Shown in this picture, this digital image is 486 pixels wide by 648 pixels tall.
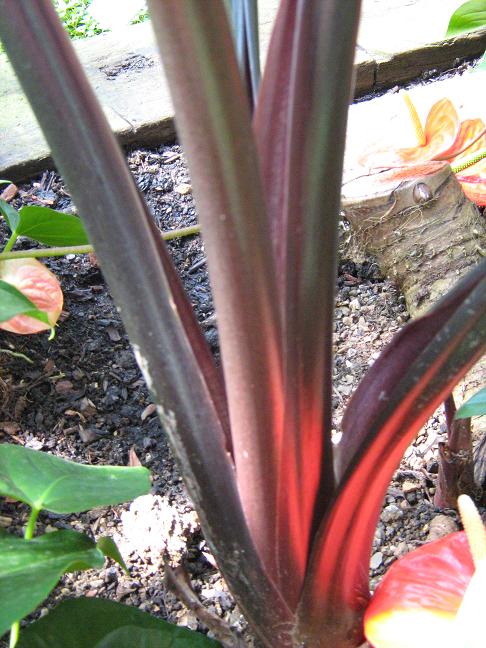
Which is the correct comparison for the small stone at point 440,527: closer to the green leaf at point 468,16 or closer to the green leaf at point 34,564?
the green leaf at point 34,564

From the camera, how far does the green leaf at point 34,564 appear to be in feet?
1.24

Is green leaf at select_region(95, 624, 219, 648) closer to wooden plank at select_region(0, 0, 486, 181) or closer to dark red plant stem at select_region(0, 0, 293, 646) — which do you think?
dark red plant stem at select_region(0, 0, 293, 646)

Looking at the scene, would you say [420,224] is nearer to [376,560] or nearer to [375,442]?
[376,560]

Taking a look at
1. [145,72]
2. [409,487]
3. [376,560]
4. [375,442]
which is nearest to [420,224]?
[409,487]

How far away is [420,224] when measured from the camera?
41.1 inches

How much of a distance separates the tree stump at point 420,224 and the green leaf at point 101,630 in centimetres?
66

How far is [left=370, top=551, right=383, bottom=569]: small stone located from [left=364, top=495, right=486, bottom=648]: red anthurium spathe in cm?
26

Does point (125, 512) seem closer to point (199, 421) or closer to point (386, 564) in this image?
point (386, 564)

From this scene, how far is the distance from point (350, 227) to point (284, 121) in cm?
67

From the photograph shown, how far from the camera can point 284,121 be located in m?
0.43

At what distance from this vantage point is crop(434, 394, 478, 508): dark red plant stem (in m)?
0.68

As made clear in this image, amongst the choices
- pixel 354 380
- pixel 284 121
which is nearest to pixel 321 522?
pixel 284 121

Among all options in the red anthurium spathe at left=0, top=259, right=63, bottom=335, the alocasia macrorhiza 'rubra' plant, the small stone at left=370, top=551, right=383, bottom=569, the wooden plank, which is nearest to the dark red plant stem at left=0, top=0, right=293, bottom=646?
the alocasia macrorhiza 'rubra' plant

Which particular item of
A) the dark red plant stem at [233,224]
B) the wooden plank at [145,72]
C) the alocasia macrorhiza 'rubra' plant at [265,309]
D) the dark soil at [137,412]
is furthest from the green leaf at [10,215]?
the dark red plant stem at [233,224]
